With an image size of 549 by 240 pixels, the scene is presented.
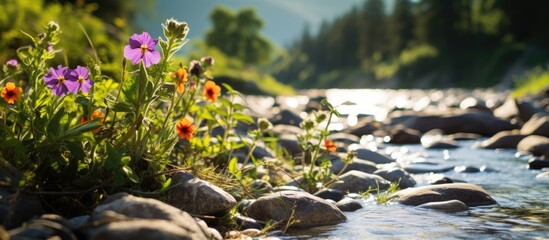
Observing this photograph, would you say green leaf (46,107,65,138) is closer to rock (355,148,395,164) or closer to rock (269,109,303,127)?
rock (355,148,395,164)

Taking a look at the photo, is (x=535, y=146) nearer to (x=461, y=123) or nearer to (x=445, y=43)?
(x=461, y=123)

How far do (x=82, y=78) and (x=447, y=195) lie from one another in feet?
8.16

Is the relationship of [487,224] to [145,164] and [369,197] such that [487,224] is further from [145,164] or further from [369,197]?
[145,164]

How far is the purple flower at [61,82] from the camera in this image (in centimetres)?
280

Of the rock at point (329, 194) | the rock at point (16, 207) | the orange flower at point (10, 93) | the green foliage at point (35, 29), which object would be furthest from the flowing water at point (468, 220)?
the green foliage at point (35, 29)

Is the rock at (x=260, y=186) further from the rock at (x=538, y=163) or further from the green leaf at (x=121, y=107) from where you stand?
the rock at (x=538, y=163)

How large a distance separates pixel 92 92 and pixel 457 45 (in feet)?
161

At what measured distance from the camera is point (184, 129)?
3254mm

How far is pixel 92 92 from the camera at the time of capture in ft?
9.37

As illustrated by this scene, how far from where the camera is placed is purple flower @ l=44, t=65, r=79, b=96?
280 cm

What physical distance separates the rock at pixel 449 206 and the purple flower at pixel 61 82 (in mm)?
2254

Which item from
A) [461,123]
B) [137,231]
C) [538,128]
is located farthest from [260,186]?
[461,123]

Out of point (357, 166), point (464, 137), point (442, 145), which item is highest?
point (464, 137)

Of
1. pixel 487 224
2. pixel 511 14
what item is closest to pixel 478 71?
pixel 511 14
